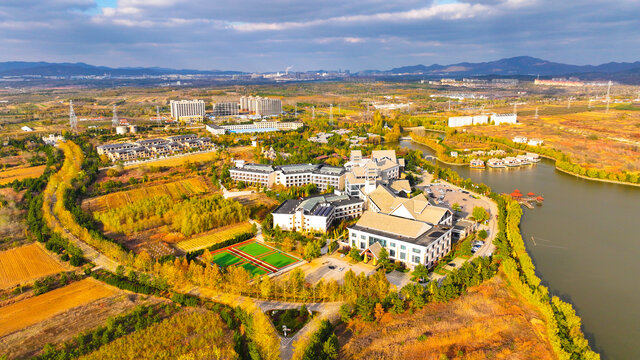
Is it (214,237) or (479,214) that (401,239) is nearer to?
(479,214)

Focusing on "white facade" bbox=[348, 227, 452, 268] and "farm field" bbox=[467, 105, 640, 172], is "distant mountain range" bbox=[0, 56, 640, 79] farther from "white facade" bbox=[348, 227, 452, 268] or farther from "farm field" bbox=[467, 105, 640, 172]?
"white facade" bbox=[348, 227, 452, 268]

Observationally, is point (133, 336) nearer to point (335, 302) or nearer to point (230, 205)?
point (335, 302)

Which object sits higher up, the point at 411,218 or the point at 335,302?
the point at 411,218

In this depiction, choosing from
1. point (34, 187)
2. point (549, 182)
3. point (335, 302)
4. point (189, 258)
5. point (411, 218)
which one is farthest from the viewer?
point (549, 182)

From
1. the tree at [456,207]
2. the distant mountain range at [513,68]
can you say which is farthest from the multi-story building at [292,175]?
the distant mountain range at [513,68]

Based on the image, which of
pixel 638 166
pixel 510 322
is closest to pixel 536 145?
pixel 638 166

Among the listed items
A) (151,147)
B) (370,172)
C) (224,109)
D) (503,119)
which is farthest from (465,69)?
(370,172)
